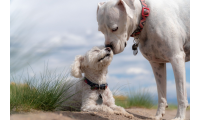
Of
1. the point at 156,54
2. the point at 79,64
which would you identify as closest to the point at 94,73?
the point at 79,64

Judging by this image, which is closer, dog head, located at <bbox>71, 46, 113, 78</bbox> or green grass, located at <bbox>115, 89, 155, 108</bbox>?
dog head, located at <bbox>71, 46, 113, 78</bbox>

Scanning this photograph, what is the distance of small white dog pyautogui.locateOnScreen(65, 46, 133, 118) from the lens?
13.6 ft

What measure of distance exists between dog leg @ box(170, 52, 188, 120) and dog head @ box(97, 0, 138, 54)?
1.14 metres

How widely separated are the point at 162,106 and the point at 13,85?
11.6 ft

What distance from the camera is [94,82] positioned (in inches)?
175

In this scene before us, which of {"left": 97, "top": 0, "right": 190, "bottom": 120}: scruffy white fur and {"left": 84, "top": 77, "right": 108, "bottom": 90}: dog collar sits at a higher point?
{"left": 97, "top": 0, "right": 190, "bottom": 120}: scruffy white fur

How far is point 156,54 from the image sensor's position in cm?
459

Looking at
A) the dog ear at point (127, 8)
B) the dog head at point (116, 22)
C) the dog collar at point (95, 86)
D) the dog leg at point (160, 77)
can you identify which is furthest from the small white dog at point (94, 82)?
the dog leg at point (160, 77)

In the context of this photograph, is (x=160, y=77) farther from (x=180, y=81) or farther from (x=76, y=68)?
(x=76, y=68)

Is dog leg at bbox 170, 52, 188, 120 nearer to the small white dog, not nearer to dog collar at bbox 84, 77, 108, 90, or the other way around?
the small white dog

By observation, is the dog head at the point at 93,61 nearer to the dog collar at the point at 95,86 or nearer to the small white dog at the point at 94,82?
the small white dog at the point at 94,82

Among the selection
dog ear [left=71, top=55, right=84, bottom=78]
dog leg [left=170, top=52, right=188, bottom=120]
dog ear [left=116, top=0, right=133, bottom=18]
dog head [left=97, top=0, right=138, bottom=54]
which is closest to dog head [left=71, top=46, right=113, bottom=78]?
dog ear [left=71, top=55, right=84, bottom=78]

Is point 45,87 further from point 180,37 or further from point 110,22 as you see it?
point 180,37

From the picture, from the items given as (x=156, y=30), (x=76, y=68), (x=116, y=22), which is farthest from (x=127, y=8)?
(x=76, y=68)
